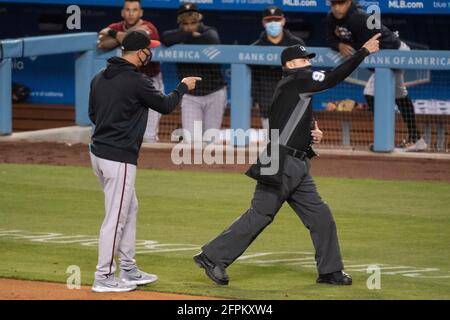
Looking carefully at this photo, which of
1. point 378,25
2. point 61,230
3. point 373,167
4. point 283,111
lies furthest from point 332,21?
point 283,111

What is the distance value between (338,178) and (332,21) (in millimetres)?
1976

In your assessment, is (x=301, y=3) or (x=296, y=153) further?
(x=301, y=3)

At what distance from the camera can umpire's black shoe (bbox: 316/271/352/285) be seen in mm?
8531

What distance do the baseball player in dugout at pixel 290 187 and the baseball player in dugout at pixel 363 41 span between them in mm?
5999

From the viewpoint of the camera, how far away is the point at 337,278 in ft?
28.0

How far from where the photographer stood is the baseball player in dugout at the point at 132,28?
50.0 ft

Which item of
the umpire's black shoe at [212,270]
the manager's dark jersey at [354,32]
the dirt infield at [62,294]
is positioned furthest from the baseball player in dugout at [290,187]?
the manager's dark jersey at [354,32]

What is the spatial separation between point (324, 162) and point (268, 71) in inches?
57.1

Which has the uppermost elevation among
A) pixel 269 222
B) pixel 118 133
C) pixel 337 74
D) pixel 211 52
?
pixel 211 52

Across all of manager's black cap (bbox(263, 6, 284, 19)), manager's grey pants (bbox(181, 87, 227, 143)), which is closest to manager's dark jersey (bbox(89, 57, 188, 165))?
manager's black cap (bbox(263, 6, 284, 19))

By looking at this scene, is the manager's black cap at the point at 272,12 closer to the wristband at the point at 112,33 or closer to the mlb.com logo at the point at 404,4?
the mlb.com logo at the point at 404,4

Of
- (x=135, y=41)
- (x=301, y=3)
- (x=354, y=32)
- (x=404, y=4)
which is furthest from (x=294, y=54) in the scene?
(x=301, y=3)

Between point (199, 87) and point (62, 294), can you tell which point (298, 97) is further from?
point (199, 87)
